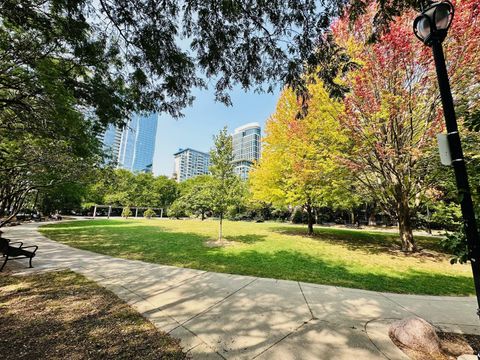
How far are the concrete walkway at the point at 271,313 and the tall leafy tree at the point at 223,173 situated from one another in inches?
250

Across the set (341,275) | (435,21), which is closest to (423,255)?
(341,275)

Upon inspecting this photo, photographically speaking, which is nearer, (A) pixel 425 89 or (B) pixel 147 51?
(B) pixel 147 51

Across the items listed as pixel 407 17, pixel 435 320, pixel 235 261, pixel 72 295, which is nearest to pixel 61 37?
pixel 72 295

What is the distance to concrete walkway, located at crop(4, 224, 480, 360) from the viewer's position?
296 cm

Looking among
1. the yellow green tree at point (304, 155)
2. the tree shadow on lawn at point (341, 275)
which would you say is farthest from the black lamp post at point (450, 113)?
the yellow green tree at point (304, 155)

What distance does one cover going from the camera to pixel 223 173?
12.7 m

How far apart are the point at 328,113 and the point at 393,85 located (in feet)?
8.71

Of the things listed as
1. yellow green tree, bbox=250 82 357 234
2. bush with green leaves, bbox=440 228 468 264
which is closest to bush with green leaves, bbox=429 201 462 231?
yellow green tree, bbox=250 82 357 234

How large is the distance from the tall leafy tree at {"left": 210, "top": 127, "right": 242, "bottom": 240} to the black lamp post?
34.1 feet

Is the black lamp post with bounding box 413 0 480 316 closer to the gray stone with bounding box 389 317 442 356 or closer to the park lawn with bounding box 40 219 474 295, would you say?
the gray stone with bounding box 389 317 442 356

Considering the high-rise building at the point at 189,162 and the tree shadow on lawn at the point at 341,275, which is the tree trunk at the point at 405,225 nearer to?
the tree shadow on lawn at the point at 341,275

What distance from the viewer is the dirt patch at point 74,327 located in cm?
286

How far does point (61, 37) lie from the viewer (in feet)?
14.7

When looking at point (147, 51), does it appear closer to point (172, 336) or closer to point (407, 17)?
point (172, 336)
